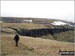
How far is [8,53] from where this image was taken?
31.2 metres

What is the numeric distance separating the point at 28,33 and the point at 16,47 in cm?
7145

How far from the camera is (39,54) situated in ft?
106

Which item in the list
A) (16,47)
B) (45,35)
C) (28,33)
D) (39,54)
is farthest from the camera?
(45,35)

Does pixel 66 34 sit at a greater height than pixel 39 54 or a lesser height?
lesser

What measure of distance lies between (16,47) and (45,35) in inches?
3326

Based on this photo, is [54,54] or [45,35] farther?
[45,35]

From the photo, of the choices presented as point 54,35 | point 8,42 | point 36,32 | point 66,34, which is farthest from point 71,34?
point 8,42

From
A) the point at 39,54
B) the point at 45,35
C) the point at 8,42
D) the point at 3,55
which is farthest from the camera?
the point at 45,35

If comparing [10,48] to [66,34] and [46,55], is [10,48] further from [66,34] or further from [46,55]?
[66,34]

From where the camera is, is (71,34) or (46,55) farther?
(71,34)

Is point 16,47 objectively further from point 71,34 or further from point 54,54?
point 71,34

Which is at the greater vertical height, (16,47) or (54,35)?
(16,47)

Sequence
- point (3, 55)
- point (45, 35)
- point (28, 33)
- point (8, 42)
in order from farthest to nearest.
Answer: point (45, 35)
point (28, 33)
point (8, 42)
point (3, 55)

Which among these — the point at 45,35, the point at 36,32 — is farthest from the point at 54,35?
the point at 36,32
